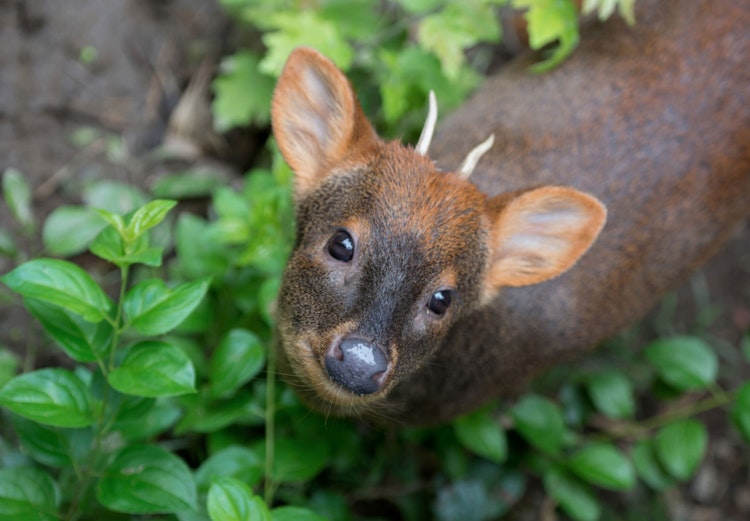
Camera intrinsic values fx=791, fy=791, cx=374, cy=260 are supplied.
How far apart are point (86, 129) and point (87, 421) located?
2627 millimetres

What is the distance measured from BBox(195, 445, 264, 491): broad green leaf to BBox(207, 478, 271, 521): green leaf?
58 centimetres

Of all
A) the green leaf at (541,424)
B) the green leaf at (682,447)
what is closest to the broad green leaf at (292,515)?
the green leaf at (541,424)

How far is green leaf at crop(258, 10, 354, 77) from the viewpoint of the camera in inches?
163

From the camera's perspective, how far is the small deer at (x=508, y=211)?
3.03 metres

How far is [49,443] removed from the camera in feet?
10.1

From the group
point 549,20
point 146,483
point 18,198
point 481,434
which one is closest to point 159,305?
point 146,483

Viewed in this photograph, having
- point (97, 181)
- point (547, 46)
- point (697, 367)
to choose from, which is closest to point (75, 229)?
point (97, 181)

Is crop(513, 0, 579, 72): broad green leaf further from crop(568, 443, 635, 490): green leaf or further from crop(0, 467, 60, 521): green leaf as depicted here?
crop(0, 467, 60, 521): green leaf

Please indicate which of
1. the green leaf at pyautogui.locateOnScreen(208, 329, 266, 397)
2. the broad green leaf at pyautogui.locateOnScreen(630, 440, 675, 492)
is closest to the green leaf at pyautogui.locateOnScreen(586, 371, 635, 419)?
the broad green leaf at pyautogui.locateOnScreen(630, 440, 675, 492)

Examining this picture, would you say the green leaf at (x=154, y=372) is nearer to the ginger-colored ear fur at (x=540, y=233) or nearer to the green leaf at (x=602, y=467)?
the ginger-colored ear fur at (x=540, y=233)

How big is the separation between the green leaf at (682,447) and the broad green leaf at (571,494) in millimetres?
482

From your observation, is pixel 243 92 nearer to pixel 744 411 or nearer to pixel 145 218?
pixel 145 218

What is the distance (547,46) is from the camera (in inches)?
A: 195

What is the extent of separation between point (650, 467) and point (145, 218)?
3.36 meters
